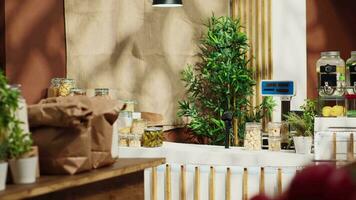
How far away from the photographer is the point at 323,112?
4160mm

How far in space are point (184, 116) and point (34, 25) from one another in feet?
7.36

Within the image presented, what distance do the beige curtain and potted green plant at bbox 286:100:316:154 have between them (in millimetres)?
2499

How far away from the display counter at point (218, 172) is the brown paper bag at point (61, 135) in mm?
2095

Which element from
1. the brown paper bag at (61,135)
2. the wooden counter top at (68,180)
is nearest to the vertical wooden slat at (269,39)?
the wooden counter top at (68,180)

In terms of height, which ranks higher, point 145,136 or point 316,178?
point 316,178

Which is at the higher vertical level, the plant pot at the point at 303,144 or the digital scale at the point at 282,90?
the digital scale at the point at 282,90

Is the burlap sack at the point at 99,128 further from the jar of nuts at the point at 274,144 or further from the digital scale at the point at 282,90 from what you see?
the digital scale at the point at 282,90

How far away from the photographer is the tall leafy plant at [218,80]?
747 centimetres

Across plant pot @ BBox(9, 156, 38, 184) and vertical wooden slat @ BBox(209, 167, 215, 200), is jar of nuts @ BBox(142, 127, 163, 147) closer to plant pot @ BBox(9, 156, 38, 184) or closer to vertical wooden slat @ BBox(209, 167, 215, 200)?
vertical wooden slat @ BBox(209, 167, 215, 200)

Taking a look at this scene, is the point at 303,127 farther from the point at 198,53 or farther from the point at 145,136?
the point at 198,53

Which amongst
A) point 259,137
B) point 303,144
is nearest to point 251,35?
point 259,137

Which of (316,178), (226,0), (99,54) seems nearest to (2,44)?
(99,54)

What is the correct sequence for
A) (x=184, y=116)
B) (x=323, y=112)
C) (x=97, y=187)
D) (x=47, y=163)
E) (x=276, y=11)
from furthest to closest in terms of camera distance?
1. (x=276, y=11)
2. (x=184, y=116)
3. (x=323, y=112)
4. (x=97, y=187)
5. (x=47, y=163)

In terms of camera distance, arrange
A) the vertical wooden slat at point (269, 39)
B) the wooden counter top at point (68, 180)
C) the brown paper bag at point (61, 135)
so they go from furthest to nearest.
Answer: the vertical wooden slat at point (269, 39)
the brown paper bag at point (61, 135)
the wooden counter top at point (68, 180)
